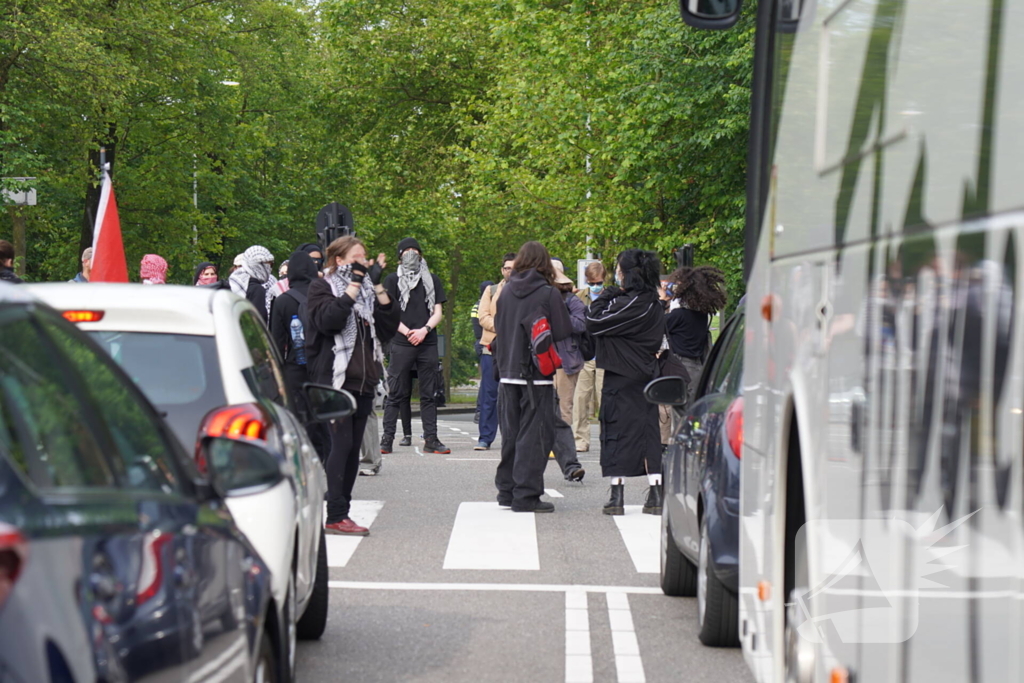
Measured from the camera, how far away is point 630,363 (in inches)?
442

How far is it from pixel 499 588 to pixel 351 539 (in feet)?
6.46

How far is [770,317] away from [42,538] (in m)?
3.05

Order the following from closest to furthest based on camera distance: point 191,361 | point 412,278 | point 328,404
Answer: point 191,361, point 328,404, point 412,278

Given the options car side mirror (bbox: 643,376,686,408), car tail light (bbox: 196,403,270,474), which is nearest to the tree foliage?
car side mirror (bbox: 643,376,686,408)

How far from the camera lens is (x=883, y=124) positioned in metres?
3.21

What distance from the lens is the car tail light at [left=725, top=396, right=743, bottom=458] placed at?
6379 mm

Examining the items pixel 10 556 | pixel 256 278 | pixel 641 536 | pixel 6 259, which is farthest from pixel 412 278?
pixel 10 556

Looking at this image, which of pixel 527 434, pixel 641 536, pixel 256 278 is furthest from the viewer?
pixel 256 278

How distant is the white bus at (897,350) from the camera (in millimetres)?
2385

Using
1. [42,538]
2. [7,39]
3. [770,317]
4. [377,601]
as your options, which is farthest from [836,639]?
[7,39]

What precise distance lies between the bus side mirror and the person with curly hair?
7401mm

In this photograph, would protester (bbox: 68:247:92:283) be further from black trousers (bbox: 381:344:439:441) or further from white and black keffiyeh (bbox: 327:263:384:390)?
white and black keffiyeh (bbox: 327:263:384:390)

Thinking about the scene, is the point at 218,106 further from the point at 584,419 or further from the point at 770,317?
the point at 770,317

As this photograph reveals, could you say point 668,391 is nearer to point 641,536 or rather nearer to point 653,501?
point 641,536
